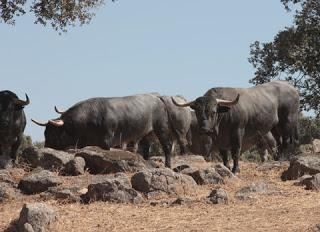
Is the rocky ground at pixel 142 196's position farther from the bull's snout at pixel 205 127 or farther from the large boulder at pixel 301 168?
the bull's snout at pixel 205 127

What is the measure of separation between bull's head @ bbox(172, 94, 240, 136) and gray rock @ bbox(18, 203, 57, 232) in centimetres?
846

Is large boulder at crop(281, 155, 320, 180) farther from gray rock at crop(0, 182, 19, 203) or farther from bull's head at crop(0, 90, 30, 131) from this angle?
bull's head at crop(0, 90, 30, 131)

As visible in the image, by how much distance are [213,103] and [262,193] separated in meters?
5.59

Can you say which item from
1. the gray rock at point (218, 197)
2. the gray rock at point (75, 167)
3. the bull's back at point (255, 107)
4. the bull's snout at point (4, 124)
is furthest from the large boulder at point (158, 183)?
the bull's snout at point (4, 124)

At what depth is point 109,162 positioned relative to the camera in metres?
17.3

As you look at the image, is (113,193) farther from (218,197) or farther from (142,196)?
(218,197)

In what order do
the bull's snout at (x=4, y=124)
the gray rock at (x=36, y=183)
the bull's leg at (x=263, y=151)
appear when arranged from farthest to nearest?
1. the bull's leg at (x=263, y=151)
2. the bull's snout at (x=4, y=124)
3. the gray rock at (x=36, y=183)

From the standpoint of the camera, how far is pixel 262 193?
15227 mm

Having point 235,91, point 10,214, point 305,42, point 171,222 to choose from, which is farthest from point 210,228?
point 305,42

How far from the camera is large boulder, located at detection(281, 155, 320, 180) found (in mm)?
17844

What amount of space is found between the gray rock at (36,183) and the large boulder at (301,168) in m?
5.70

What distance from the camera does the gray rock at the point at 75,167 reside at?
55.1ft

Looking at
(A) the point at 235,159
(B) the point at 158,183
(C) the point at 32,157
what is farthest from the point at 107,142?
(B) the point at 158,183

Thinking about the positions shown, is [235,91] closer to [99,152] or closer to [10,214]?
[99,152]
